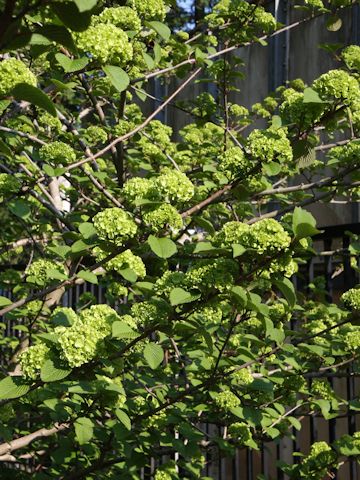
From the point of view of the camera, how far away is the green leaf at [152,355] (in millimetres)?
2043

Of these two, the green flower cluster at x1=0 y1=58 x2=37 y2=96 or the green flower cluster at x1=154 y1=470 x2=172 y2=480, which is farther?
the green flower cluster at x1=154 y1=470 x2=172 y2=480

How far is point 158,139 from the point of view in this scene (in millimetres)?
3932

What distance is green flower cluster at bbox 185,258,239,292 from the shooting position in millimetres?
1823

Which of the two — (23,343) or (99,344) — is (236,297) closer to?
(99,344)

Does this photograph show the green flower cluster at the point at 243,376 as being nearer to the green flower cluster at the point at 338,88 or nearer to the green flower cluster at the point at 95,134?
the green flower cluster at the point at 338,88

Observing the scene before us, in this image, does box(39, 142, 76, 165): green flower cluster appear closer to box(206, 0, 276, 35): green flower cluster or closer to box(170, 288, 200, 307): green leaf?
box(170, 288, 200, 307): green leaf

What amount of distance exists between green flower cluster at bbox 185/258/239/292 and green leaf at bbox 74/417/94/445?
70cm

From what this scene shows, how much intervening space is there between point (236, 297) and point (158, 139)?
2223 millimetres

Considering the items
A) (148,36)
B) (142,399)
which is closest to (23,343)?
(142,399)

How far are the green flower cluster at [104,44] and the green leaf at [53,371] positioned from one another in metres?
0.82

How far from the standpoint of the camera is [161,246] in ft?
6.21

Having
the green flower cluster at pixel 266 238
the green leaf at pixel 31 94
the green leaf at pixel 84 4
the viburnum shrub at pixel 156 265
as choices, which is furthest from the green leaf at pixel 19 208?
the green leaf at pixel 84 4

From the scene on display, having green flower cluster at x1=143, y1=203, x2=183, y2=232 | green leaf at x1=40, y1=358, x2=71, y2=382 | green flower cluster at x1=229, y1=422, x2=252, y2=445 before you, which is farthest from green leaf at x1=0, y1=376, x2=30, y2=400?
green flower cluster at x1=229, y1=422, x2=252, y2=445

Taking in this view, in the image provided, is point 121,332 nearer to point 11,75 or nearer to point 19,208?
point 11,75
